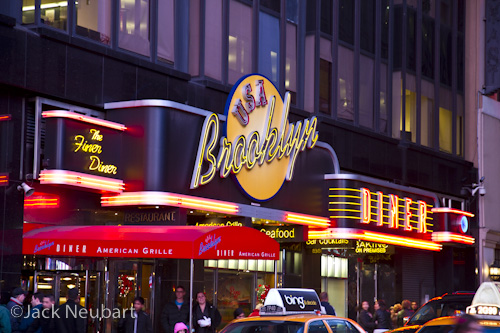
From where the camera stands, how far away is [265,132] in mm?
24062

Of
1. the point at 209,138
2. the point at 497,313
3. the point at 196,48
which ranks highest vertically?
the point at 196,48

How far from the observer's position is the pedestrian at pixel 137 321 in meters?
18.3

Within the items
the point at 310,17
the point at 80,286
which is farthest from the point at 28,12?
the point at 310,17

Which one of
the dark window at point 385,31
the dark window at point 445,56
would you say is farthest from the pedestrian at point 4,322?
the dark window at point 445,56

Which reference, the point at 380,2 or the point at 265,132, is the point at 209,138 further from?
the point at 380,2

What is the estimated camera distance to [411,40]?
3516 centimetres

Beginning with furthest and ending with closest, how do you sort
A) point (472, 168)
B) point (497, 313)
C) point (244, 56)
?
1. point (472, 168)
2. point (244, 56)
3. point (497, 313)

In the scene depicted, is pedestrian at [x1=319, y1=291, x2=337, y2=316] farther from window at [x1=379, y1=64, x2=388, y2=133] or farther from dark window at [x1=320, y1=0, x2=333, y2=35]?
window at [x1=379, y1=64, x2=388, y2=133]

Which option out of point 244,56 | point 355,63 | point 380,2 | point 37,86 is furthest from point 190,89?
point 380,2

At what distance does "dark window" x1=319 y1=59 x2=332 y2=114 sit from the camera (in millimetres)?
29320

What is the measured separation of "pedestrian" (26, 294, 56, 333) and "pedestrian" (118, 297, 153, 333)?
2.59 metres

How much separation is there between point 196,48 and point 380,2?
11.3 metres

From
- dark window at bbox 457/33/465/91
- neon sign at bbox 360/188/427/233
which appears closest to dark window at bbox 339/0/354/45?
neon sign at bbox 360/188/427/233

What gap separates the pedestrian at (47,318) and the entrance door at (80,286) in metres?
3.96
